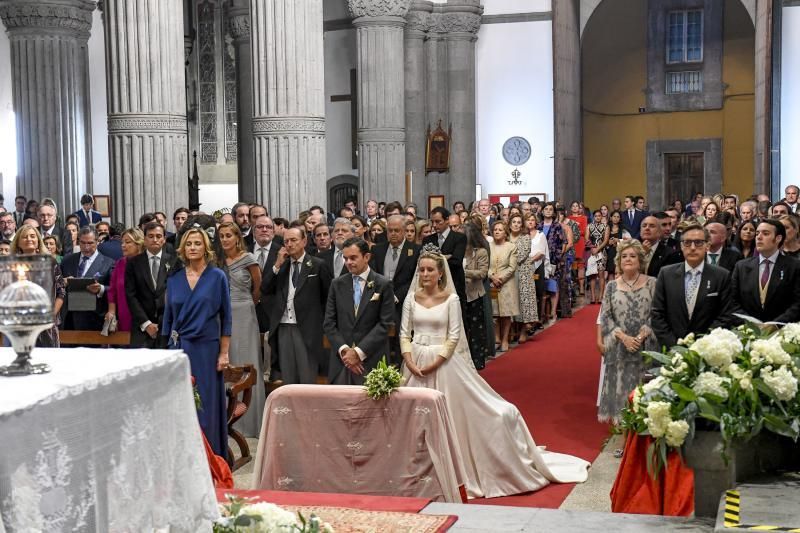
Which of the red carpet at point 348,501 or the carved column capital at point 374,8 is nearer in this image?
the red carpet at point 348,501

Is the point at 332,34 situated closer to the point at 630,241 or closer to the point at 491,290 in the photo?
the point at 491,290

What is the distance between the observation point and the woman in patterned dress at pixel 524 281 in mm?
15711

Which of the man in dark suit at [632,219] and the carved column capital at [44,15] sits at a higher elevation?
the carved column capital at [44,15]

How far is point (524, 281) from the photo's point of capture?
15719 millimetres

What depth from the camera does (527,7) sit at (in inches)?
1071

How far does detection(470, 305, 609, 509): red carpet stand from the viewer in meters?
9.63

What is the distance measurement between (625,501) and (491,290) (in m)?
8.33

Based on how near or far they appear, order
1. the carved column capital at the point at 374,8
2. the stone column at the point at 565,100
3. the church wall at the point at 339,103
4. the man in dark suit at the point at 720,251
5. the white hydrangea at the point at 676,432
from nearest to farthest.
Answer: the white hydrangea at the point at 676,432
the man in dark suit at the point at 720,251
the carved column capital at the point at 374,8
the stone column at the point at 565,100
the church wall at the point at 339,103

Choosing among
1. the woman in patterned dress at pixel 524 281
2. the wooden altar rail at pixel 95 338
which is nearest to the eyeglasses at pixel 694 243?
the wooden altar rail at pixel 95 338

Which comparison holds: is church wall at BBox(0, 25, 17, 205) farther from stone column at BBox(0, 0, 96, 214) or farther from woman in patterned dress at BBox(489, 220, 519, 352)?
woman in patterned dress at BBox(489, 220, 519, 352)

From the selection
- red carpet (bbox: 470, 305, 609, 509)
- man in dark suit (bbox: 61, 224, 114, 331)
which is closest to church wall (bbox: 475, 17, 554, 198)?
red carpet (bbox: 470, 305, 609, 509)

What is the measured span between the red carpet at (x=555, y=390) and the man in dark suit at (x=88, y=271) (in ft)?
14.1

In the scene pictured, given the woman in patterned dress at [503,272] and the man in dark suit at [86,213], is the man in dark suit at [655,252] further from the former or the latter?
the man in dark suit at [86,213]

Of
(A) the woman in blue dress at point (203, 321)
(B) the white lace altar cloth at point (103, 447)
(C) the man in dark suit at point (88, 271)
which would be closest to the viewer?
(B) the white lace altar cloth at point (103, 447)
